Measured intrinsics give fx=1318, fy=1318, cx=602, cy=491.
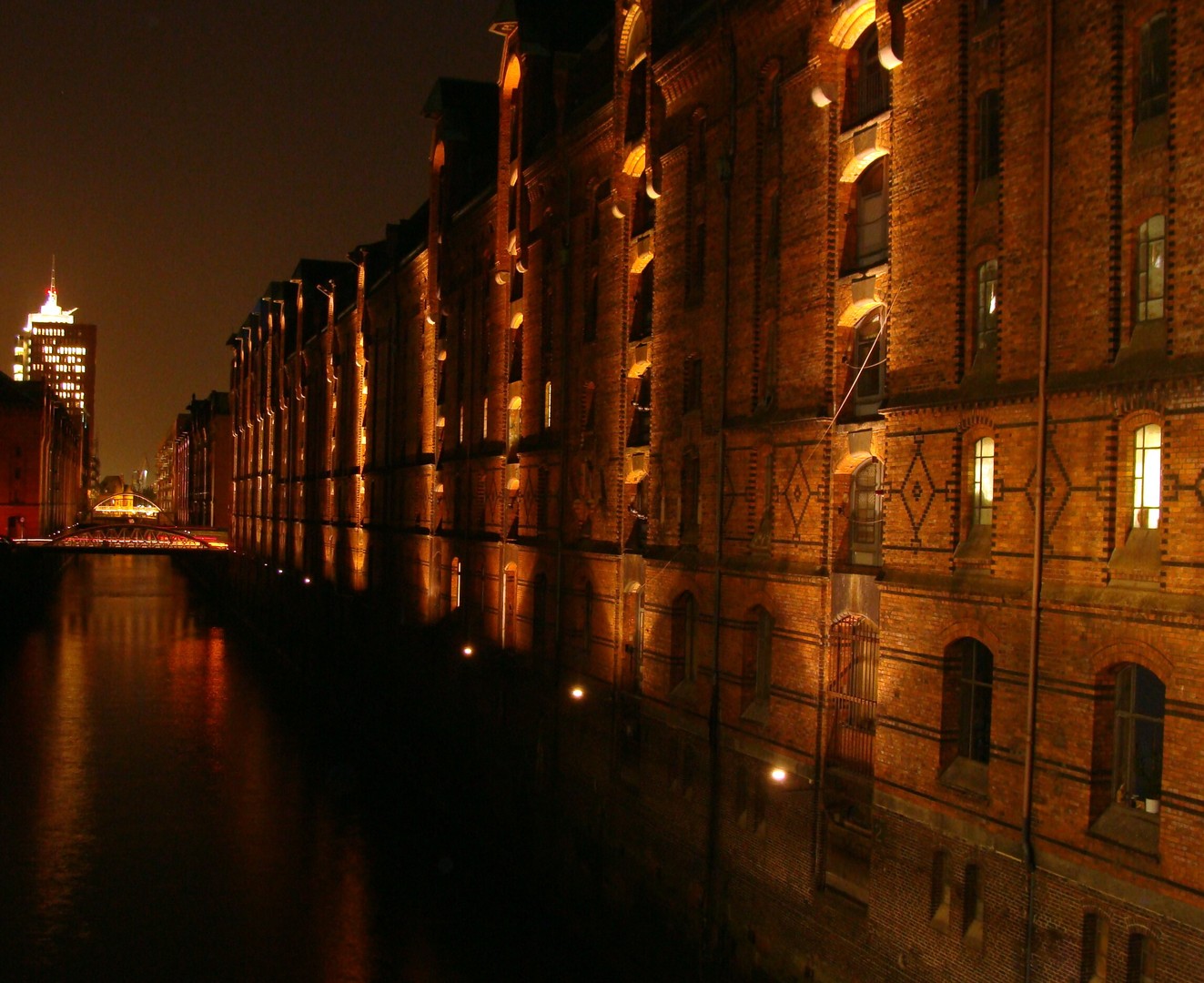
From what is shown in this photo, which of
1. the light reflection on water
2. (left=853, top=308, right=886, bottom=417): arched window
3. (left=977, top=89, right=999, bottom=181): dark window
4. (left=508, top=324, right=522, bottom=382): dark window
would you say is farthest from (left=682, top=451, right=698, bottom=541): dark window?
(left=508, top=324, right=522, bottom=382): dark window

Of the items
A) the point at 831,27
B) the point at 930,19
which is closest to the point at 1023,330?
the point at 930,19

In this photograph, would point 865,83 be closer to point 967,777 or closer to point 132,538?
point 967,777

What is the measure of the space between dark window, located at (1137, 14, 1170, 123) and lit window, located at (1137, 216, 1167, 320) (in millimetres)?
978

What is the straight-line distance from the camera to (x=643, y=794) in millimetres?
20859

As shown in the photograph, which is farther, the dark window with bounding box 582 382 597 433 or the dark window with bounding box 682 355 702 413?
the dark window with bounding box 582 382 597 433

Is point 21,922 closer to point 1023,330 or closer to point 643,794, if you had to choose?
point 643,794

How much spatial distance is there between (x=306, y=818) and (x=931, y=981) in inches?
785

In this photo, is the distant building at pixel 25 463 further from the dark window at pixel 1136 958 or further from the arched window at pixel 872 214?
the dark window at pixel 1136 958

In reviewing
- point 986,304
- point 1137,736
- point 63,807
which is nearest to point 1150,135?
point 986,304

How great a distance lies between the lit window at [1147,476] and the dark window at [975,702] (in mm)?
2561

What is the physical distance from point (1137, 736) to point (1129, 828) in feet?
2.70

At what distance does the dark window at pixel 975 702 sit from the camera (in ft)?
44.3

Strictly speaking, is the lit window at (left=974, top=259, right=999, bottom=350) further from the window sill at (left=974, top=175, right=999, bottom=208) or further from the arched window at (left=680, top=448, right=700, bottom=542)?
the arched window at (left=680, top=448, right=700, bottom=542)

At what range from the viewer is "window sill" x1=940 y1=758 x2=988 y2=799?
1316 centimetres
